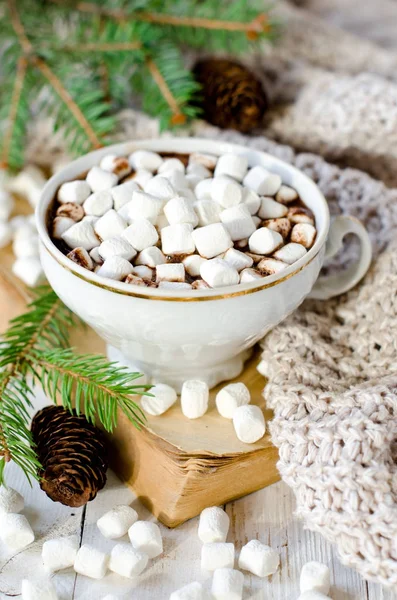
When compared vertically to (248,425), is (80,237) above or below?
above

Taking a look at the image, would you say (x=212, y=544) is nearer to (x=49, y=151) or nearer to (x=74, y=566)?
(x=74, y=566)

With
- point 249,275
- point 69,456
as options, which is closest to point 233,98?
point 249,275

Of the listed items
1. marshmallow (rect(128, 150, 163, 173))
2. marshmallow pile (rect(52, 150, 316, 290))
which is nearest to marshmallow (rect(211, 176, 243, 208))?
marshmallow pile (rect(52, 150, 316, 290))

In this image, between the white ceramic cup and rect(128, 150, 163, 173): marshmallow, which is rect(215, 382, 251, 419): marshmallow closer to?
the white ceramic cup

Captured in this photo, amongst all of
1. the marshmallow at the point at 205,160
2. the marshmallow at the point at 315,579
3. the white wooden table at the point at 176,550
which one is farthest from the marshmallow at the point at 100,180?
the marshmallow at the point at 315,579

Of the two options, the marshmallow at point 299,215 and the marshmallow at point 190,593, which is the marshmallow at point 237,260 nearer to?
the marshmallow at point 299,215

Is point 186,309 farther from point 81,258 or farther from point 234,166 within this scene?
point 234,166
